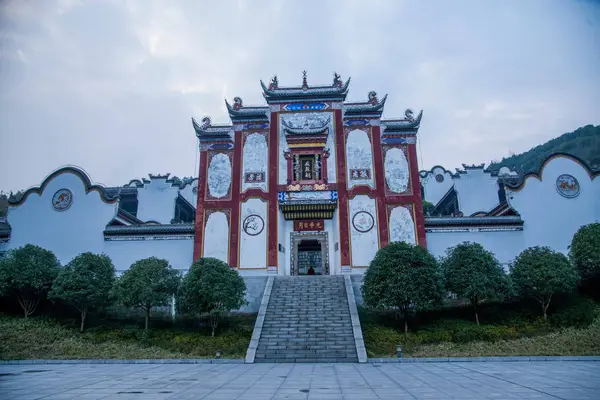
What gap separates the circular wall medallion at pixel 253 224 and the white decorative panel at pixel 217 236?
37.6 inches

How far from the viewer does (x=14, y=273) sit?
14.7 m

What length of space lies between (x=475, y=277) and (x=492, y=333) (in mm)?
1858

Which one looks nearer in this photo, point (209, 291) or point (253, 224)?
point (209, 291)

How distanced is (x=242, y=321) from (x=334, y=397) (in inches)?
372

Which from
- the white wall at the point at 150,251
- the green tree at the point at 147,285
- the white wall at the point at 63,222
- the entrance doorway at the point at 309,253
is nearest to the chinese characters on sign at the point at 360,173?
the entrance doorway at the point at 309,253

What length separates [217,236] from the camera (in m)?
19.0

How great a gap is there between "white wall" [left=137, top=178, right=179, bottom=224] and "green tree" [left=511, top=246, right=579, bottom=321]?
21.2 m

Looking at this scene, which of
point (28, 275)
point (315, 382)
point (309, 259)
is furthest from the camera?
point (309, 259)

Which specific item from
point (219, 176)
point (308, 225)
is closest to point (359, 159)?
point (308, 225)

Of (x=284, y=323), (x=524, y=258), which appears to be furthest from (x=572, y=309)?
(x=284, y=323)

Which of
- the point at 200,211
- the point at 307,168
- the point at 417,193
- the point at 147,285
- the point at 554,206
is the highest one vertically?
the point at 307,168

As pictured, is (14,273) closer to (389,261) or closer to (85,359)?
(85,359)

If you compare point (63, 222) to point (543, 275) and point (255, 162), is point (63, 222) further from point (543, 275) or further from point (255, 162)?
point (543, 275)

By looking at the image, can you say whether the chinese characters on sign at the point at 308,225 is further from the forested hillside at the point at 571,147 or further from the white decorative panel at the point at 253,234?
the forested hillside at the point at 571,147
